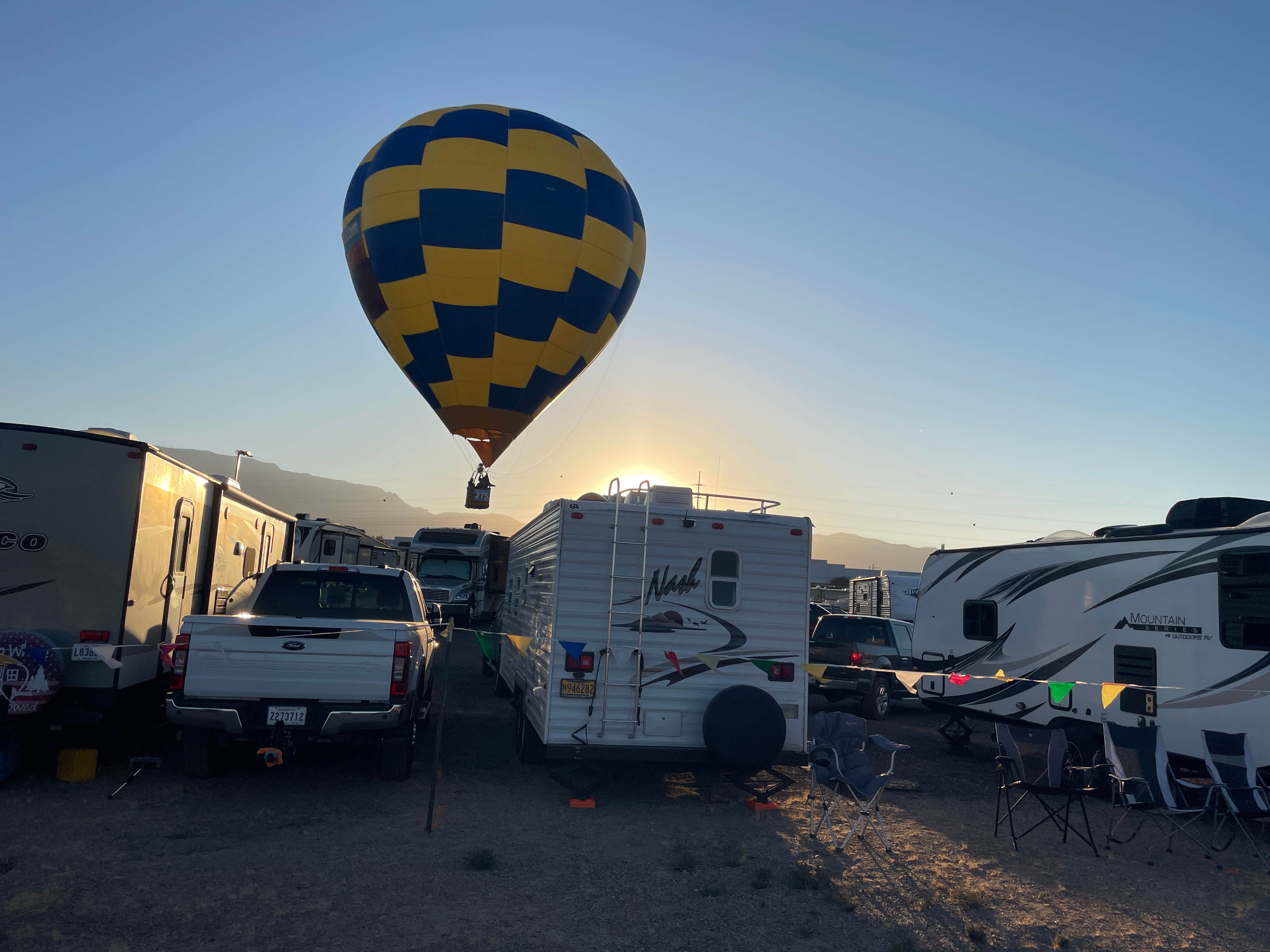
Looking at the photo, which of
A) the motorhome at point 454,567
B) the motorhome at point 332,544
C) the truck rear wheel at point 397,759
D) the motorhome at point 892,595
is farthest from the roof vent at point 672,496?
the motorhome at point 892,595

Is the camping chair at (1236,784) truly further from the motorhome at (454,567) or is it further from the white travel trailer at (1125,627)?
the motorhome at (454,567)

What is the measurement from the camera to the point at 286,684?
24.9 feet

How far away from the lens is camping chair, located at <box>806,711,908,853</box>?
24.0 ft

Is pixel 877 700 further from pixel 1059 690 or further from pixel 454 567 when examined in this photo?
pixel 454 567

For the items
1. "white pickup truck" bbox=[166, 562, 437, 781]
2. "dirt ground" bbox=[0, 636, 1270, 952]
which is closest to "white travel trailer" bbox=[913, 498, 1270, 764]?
"dirt ground" bbox=[0, 636, 1270, 952]

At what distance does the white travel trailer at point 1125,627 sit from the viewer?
8281mm

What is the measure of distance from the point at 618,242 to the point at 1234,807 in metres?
13.5

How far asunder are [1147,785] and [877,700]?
294 inches

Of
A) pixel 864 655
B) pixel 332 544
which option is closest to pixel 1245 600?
pixel 864 655

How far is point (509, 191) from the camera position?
15703mm

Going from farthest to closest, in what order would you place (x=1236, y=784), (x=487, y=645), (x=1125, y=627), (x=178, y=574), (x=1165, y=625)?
(x=487, y=645) < (x=178, y=574) < (x=1125, y=627) < (x=1165, y=625) < (x=1236, y=784)

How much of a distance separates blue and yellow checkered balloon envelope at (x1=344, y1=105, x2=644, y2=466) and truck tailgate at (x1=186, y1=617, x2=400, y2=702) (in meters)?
9.35

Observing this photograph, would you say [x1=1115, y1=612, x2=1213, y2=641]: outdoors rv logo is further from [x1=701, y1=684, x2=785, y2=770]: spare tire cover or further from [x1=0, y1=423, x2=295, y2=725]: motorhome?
[x1=0, y1=423, x2=295, y2=725]: motorhome

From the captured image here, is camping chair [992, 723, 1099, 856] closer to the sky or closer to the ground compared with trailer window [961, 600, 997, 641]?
closer to the ground
